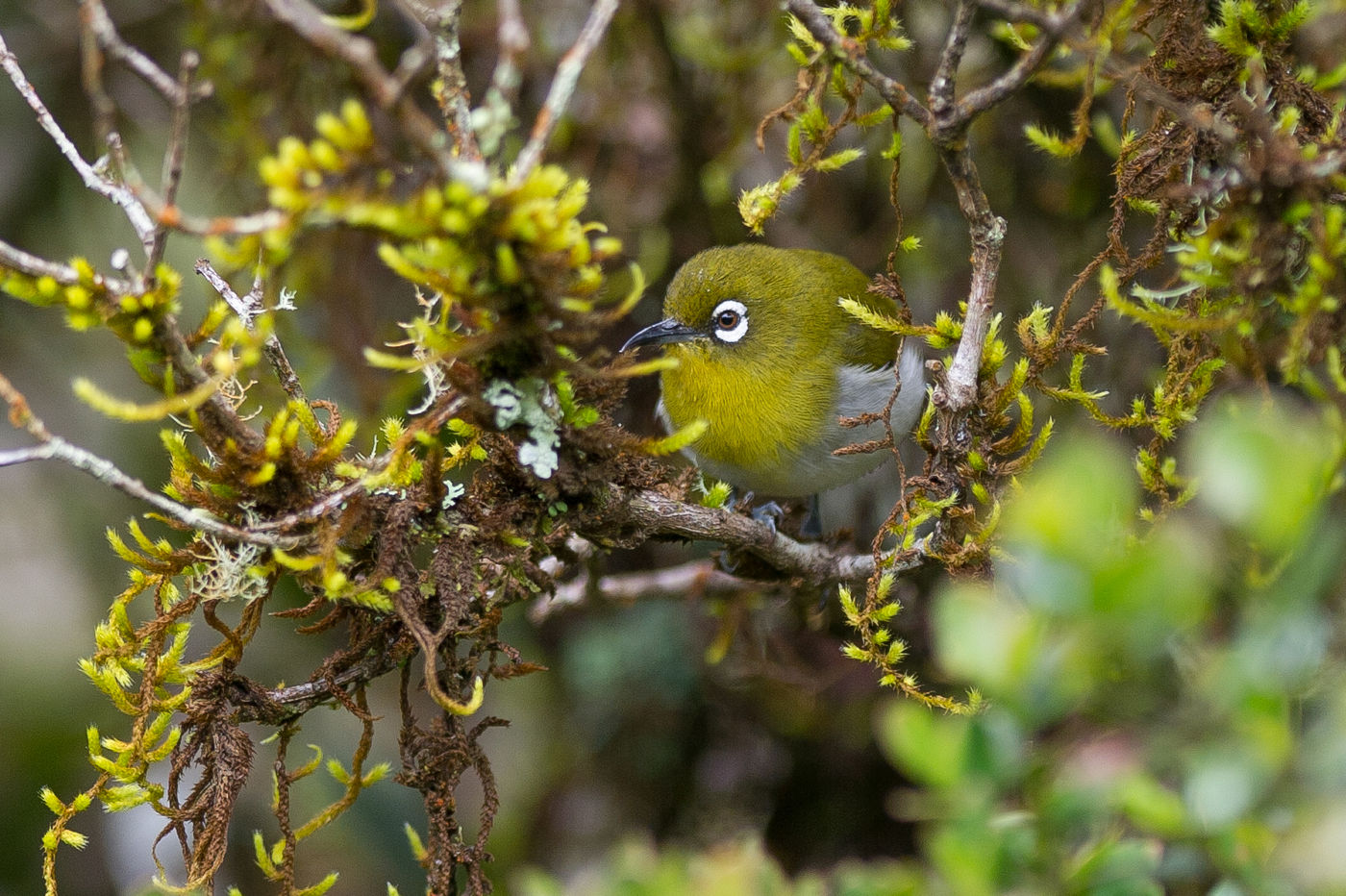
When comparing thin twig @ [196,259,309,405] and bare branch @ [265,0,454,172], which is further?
thin twig @ [196,259,309,405]

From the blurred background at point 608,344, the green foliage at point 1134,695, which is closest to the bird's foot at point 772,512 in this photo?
the blurred background at point 608,344

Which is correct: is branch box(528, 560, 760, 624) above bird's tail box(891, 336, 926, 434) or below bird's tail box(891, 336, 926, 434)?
below

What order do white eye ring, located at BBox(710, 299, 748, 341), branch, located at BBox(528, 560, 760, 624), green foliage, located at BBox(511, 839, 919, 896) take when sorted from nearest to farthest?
green foliage, located at BBox(511, 839, 919, 896) → branch, located at BBox(528, 560, 760, 624) → white eye ring, located at BBox(710, 299, 748, 341)

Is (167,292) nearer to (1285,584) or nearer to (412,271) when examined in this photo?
(412,271)

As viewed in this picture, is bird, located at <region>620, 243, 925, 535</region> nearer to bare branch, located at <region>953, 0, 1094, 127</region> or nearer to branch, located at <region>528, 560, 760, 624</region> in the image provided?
branch, located at <region>528, 560, 760, 624</region>

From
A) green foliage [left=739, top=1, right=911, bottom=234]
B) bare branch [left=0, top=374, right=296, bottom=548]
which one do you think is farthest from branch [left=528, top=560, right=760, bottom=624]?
bare branch [left=0, top=374, right=296, bottom=548]

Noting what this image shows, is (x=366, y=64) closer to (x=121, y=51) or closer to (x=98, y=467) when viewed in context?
(x=121, y=51)

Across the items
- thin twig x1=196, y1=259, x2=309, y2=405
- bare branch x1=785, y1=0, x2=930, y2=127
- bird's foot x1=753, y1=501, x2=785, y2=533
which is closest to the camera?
bare branch x1=785, y1=0, x2=930, y2=127

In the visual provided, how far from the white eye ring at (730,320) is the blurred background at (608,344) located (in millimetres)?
518

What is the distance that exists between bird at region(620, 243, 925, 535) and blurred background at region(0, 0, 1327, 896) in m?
0.41

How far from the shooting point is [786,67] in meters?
3.74

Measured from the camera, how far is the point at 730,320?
3305mm

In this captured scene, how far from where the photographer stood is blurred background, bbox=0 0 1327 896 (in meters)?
3.50

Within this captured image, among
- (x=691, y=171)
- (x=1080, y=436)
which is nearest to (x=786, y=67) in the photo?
(x=691, y=171)
